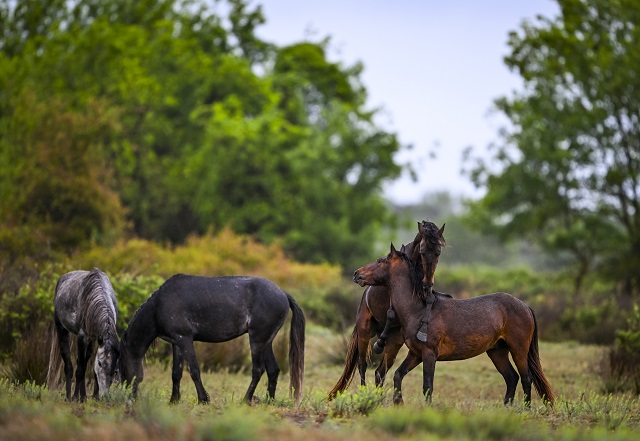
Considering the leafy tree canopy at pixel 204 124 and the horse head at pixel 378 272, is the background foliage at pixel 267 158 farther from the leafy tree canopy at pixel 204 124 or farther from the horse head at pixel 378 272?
the horse head at pixel 378 272

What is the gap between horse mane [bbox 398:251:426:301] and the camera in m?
9.80

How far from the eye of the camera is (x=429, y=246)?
9.56 meters

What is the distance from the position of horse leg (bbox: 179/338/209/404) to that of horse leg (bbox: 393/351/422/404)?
6.29ft

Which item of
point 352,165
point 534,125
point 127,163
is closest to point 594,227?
point 534,125

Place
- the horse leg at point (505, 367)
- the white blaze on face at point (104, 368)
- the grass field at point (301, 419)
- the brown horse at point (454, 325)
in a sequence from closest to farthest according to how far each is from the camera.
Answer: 1. the grass field at point (301, 419)
2. the white blaze on face at point (104, 368)
3. the brown horse at point (454, 325)
4. the horse leg at point (505, 367)

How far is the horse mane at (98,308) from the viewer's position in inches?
371

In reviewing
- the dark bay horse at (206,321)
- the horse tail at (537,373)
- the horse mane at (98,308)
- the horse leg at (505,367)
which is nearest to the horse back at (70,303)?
the horse mane at (98,308)

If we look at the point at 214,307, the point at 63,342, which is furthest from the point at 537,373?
the point at 63,342

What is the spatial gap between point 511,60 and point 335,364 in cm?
2005

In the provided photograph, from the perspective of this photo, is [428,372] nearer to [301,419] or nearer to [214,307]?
[301,419]

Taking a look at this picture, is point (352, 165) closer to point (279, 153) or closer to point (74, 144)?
point (279, 153)

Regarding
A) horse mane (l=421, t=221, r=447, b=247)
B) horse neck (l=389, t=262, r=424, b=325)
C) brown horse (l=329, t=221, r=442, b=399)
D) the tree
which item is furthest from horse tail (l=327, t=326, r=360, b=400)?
the tree

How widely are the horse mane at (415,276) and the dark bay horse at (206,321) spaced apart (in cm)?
134

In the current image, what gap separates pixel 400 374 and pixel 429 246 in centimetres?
133
